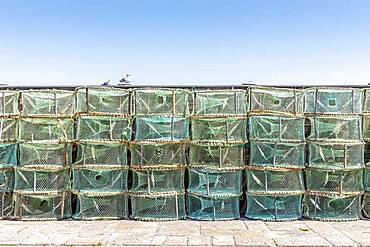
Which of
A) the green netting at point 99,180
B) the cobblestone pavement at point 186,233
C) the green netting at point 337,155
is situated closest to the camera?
the cobblestone pavement at point 186,233

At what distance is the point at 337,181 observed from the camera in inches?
296

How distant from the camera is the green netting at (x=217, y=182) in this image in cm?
755

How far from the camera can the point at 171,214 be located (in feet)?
24.9

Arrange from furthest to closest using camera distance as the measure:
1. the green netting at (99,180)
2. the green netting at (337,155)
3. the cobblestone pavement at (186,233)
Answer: the green netting at (99,180) → the green netting at (337,155) → the cobblestone pavement at (186,233)

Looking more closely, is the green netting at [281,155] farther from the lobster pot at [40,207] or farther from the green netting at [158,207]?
the lobster pot at [40,207]

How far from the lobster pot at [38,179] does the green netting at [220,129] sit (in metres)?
2.90

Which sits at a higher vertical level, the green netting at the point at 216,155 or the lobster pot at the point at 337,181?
the green netting at the point at 216,155

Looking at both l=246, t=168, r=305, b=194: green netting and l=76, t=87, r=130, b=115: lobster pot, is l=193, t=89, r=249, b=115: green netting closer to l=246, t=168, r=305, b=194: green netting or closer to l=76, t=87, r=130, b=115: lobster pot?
l=246, t=168, r=305, b=194: green netting

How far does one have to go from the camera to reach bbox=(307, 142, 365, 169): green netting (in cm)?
749

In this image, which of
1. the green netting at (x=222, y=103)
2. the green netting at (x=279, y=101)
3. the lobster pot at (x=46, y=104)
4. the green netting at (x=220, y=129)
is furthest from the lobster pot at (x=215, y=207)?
the lobster pot at (x=46, y=104)

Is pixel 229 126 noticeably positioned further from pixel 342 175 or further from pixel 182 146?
pixel 342 175

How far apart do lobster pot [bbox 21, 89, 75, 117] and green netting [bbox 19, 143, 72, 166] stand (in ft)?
2.11

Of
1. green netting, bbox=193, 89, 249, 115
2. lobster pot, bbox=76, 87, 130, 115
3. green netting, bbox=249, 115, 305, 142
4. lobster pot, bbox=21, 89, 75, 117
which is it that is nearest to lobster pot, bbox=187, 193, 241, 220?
green netting, bbox=249, 115, 305, 142

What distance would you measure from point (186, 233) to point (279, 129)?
278 cm
